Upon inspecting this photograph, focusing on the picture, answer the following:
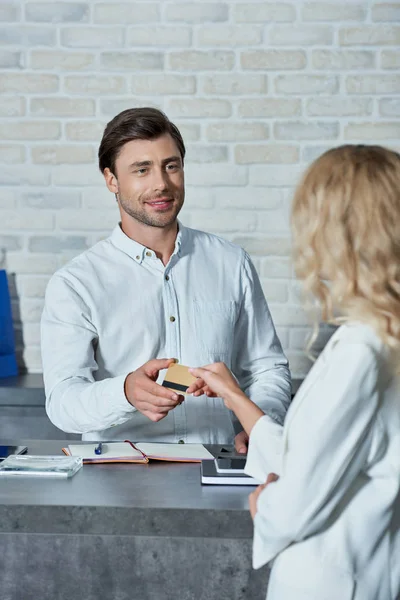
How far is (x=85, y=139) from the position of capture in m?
3.22

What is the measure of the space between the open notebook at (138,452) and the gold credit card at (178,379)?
16cm

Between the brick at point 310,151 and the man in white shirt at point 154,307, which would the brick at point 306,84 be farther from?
the man in white shirt at point 154,307

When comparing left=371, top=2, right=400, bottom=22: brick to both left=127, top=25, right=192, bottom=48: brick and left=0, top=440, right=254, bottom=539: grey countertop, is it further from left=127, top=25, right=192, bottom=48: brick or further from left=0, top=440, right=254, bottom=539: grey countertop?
left=0, top=440, right=254, bottom=539: grey countertop

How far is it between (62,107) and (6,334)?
3.02 ft

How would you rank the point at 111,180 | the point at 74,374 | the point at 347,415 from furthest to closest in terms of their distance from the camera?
the point at 111,180 < the point at 74,374 < the point at 347,415

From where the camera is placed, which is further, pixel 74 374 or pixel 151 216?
pixel 151 216

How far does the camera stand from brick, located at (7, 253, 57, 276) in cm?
328

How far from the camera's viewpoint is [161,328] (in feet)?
7.78

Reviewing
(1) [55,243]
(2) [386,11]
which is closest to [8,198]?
(1) [55,243]

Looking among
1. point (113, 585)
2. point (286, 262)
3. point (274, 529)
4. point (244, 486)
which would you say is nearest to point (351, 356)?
point (274, 529)

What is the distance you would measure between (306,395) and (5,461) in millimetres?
848

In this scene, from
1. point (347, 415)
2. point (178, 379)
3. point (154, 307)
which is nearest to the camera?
point (347, 415)

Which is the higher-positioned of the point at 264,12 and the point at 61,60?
the point at 264,12

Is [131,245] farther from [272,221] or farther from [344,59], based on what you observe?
[344,59]
